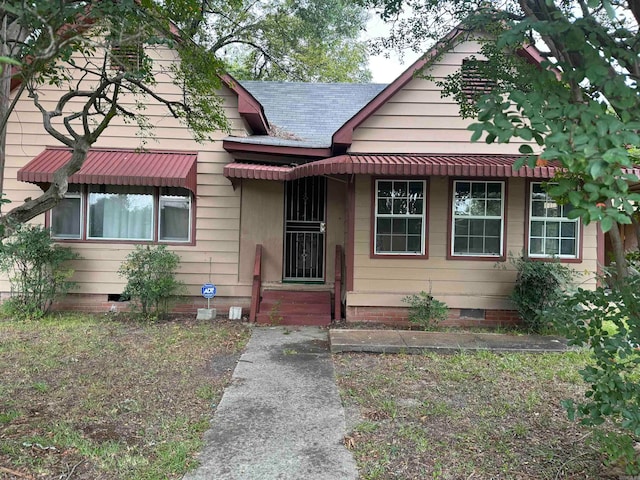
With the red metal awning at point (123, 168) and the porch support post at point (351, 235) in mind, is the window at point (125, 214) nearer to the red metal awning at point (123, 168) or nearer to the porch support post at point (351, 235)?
the red metal awning at point (123, 168)

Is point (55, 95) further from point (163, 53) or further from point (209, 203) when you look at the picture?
point (209, 203)

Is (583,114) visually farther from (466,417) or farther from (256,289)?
(256,289)

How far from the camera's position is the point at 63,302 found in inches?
310

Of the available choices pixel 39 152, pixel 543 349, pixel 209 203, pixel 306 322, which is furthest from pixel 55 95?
pixel 543 349

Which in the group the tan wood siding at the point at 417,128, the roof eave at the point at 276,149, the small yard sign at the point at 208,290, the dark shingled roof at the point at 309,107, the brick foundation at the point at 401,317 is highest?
the dark shingled roof at the point at 309,107

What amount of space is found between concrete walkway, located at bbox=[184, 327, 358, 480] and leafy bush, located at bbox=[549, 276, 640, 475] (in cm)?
159

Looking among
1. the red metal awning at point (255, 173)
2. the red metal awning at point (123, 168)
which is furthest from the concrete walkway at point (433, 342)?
the red metal awning at point (123, 168)

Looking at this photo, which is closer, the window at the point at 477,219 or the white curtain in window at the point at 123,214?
the window at the point at 477,219

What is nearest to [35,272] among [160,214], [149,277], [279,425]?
[149,277]

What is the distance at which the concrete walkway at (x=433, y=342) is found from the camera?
571cm

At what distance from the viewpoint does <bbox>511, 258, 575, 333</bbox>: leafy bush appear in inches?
263

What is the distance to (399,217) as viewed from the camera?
24.3 feet

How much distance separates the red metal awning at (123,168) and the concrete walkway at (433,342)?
3738 mm

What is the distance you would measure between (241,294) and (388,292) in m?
2.74
